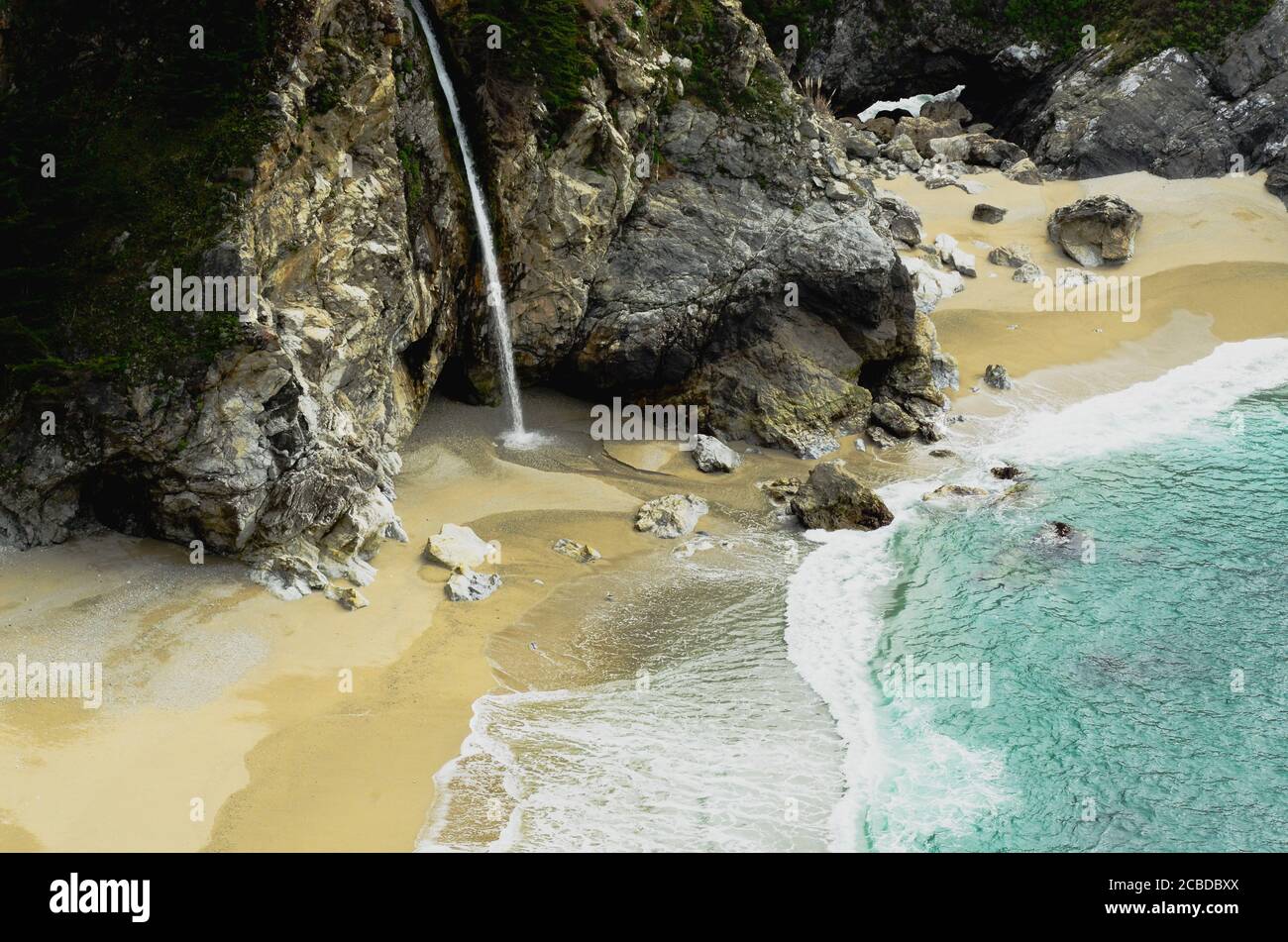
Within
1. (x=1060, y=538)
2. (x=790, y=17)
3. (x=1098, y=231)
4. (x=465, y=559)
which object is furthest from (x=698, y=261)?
(x=790, y=17)

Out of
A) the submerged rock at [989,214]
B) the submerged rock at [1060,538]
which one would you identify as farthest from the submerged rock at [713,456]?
the submerged rock at [989,214]

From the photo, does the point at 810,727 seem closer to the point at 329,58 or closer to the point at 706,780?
the point at 706,780

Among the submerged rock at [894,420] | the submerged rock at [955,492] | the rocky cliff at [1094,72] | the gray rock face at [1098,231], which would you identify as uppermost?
the rocky cliff at [1094,72]

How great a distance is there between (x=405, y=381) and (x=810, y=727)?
10.1m

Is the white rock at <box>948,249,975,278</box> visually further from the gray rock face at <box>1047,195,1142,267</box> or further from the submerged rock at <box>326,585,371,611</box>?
the submerged rock at <box>326,585,371,611</box>

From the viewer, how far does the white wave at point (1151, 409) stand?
71.8 feet

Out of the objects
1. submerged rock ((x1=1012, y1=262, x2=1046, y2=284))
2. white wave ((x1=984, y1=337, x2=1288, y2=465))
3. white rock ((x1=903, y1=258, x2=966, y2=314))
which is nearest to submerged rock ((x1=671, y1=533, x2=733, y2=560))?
white wave ((x1=984, y1=337, x2=1288, y2=465))

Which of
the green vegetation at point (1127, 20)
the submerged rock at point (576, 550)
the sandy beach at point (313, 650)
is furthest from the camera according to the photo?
the green vegetation at point (1127, 20)

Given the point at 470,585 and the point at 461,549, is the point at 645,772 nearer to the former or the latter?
the point at 470,585

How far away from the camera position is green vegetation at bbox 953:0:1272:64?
35.0m

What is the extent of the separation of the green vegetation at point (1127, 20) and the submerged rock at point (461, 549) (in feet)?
98.5

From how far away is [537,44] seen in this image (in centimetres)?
2003

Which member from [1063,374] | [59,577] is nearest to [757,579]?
[59,577]

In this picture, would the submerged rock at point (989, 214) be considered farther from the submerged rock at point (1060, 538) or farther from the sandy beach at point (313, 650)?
the submerged rock at point (1060, 538)
